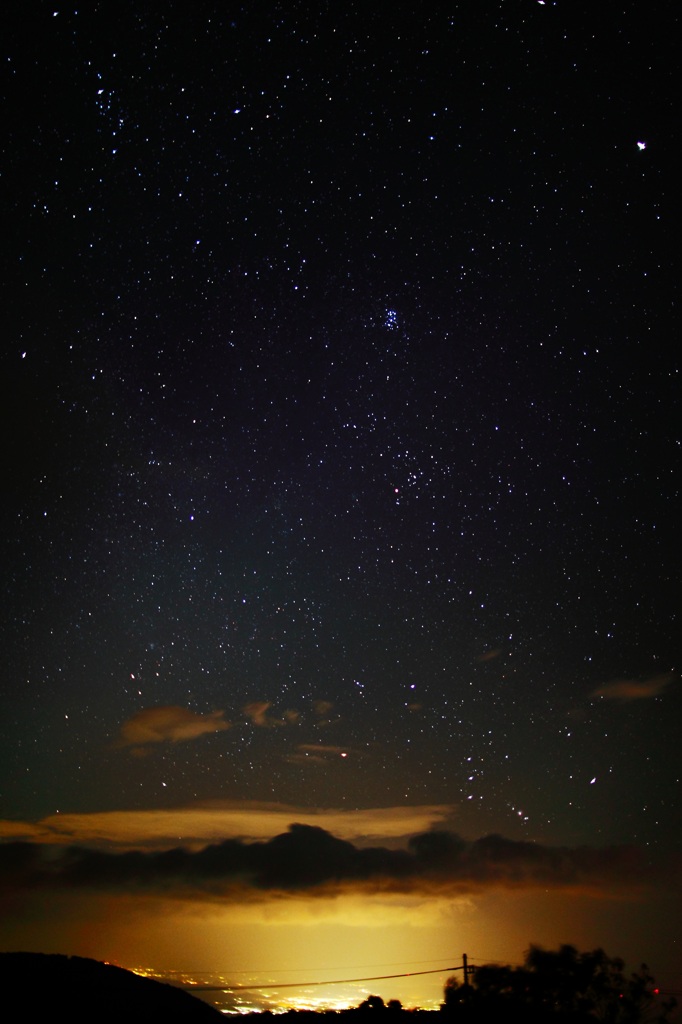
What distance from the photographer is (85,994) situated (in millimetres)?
13312

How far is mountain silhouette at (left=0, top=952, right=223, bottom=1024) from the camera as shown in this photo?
41.8ft

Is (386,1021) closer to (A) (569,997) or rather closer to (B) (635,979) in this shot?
(A) (569,997)

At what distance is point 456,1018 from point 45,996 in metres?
19.8

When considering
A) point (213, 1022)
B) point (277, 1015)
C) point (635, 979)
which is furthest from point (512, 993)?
point (213, 1022)

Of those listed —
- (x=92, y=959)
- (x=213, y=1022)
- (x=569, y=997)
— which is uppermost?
(x=92, y=959)

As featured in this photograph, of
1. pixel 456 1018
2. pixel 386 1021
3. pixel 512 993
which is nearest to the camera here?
pixel 386 1021

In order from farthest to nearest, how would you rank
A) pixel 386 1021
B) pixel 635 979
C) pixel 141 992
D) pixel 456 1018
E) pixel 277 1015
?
pixel 635 979 → pixel 456 1018 → pixel 277 1015 → pixel 386 1021 → pixel 141 992

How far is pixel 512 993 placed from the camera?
31.2 m

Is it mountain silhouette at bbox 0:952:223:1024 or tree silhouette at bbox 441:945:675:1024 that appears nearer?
mountain silhouette at bbox 0:952:223:1024

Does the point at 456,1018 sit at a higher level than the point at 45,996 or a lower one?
lower

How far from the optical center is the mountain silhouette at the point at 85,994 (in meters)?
12.7

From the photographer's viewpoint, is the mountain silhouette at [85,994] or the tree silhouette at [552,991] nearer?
the mountain silhouette at [85,994]

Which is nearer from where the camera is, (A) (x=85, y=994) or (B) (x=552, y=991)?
(A) (x=85, y=994)

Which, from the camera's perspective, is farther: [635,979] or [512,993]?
[635,979]
